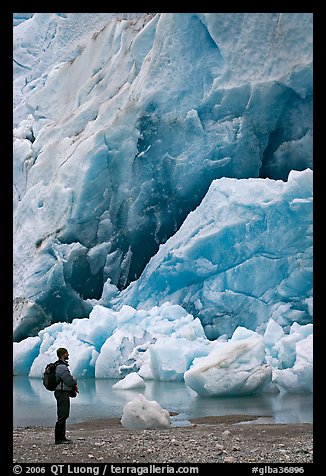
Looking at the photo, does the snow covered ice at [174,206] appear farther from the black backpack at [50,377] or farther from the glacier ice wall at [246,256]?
the black backpack at [50,377]

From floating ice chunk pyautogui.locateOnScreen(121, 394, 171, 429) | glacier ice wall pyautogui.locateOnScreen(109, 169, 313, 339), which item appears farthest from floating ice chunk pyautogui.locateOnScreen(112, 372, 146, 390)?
floating ice chunk pyautogui.locateOnScreen(121, 394, 171, 429)

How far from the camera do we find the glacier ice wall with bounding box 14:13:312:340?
32.2 ft

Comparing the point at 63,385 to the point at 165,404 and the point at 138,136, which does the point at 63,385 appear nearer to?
the point at 165,404

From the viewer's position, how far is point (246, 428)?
220 inches

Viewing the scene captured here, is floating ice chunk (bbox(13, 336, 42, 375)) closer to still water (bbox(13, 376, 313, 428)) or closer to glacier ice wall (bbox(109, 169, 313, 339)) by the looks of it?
still water (bbox(13, 376, 313, 428))

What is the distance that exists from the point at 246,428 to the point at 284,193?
4.26 metres

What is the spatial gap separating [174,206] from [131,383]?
294 cm

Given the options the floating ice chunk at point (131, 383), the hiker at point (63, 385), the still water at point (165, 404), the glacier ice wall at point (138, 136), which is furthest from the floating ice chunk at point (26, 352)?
the hiker at point (63, 385)

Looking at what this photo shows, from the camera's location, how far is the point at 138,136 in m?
10.8

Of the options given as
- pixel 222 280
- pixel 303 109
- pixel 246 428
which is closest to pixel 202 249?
pixel 222 280

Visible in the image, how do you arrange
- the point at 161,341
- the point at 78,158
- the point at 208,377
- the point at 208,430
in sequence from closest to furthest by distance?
the point at 208,430 < the point at 208,377 < the point at 161,341 < the point at 78,158

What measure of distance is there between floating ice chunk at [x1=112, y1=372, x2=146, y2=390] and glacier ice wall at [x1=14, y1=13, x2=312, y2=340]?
4.97ft

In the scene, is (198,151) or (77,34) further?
(77,34)
